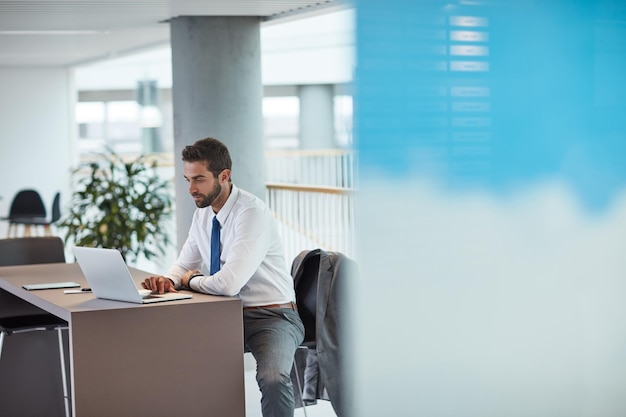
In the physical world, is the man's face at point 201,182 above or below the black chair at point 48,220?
above

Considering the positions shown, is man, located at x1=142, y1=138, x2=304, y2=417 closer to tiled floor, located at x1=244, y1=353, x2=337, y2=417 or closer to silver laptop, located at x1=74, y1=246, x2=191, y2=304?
silver laptop, located at x1=74, y1=246, x2=191, y2=304

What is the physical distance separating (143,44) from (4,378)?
437 cm

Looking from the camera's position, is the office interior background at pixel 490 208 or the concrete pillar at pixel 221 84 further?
the concrete pillar at pixel 221 84

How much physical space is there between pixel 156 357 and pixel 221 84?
3.16m

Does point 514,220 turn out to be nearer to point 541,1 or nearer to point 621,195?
point 621,195

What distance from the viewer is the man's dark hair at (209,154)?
3848 millimetres

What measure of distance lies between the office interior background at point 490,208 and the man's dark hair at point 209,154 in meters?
1.07

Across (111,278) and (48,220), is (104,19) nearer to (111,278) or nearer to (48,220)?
(111,278)

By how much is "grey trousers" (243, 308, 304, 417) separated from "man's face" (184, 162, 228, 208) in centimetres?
49

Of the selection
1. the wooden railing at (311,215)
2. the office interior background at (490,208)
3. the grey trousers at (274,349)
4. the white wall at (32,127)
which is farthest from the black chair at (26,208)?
the office interior background at (490,208)

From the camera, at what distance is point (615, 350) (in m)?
3.38

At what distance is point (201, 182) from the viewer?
152 inches

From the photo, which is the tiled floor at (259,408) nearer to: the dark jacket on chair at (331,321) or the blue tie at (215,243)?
the dark jacket on chair at (331,321)

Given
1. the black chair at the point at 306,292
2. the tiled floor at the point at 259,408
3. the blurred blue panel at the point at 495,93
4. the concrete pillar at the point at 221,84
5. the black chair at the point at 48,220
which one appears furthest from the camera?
the black chair at the point at 48,220
